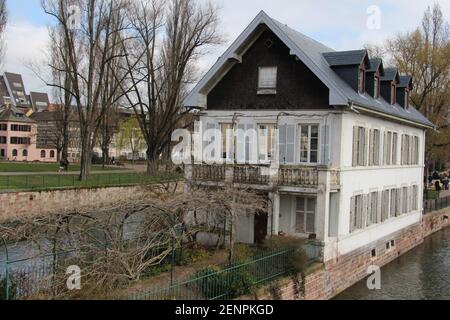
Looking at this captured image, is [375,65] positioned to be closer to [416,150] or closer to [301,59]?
[301,59]

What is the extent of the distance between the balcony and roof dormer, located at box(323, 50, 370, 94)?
4.63 meters

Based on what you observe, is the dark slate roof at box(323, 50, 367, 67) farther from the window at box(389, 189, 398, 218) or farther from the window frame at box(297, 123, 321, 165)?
the window at box(389, 189, 398, 218)

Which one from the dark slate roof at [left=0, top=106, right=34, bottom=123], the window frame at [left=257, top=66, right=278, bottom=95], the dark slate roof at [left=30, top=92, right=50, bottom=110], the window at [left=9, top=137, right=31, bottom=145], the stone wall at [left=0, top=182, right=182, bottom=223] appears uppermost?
the dark slate roof at [left=30, top=92, right=50, bottom=110]

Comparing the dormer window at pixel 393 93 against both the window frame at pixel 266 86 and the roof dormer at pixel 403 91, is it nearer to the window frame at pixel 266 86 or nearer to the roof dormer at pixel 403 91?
the roof dormer at pixel 403 91

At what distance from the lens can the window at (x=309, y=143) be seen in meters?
21.3

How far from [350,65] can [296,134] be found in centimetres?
392

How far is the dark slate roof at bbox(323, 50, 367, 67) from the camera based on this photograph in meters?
22.3

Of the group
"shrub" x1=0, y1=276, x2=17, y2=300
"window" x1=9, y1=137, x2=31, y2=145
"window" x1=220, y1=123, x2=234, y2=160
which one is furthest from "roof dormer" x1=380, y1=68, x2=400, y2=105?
"window" x1=9, y1=137, x2=31, y2=145

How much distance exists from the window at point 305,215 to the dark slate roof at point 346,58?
5.90m

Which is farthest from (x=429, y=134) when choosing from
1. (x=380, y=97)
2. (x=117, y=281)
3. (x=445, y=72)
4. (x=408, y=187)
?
(x=117, y=281)

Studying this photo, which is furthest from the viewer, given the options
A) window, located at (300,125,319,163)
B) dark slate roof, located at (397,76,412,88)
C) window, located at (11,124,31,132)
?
window, located at (11,124,31,132)

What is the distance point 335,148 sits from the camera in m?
20.5

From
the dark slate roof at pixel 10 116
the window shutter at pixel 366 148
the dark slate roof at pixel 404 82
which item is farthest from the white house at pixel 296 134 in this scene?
the dark slate roof at pixel 10 116

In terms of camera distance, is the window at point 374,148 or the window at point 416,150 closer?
the window at point 374,148
